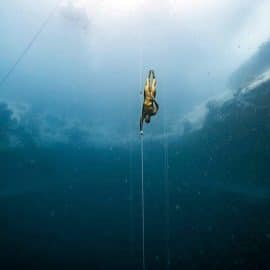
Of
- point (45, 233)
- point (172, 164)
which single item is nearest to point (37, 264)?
point (45, 233)

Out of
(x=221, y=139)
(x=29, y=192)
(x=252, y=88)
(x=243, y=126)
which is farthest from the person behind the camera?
(x=29, y=192)

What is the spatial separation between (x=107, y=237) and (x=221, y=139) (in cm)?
1507

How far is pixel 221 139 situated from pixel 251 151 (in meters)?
3.53

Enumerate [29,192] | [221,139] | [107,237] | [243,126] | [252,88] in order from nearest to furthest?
[252,88] → [243,126] → [221,139] → [107,237] → [29,192]

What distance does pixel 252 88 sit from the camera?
2031cm

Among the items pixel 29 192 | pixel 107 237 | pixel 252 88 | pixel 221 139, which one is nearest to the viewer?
pixel 252 88

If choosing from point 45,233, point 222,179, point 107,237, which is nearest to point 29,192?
point 45,233

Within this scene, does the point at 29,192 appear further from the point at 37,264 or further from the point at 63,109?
the point at 63,109

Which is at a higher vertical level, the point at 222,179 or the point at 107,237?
the point at 222,179

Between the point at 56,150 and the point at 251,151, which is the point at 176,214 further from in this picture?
the point at 56,150

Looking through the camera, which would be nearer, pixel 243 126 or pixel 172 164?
pixel 243 126

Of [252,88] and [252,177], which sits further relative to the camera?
[252,177]

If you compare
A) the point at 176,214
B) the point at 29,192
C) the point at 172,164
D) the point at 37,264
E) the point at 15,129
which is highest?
the point at 15,129

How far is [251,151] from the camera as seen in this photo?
2756 cm
